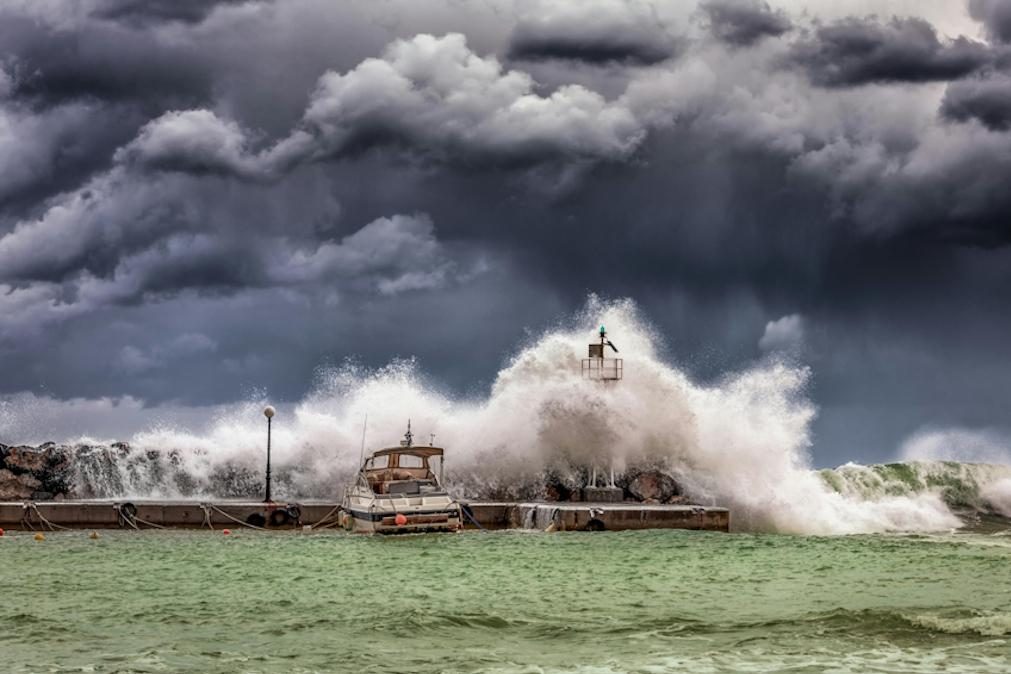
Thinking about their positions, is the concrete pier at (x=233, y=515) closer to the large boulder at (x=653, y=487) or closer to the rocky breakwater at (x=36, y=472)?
the large boulder at (x=653, y=487)

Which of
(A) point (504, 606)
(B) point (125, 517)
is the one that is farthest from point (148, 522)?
(A) point (504, 606)

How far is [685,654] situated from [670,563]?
1249 centimetres

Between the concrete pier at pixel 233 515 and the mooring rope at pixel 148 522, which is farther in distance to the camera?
the mooring rope at pixel 148 522

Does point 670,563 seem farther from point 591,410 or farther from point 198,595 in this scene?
point 591,410

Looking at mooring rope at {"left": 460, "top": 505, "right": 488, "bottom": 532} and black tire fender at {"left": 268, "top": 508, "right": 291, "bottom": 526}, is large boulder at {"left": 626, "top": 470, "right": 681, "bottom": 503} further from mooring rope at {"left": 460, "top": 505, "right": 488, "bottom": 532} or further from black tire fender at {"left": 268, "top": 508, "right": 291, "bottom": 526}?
black tire fender at {"left": 268, "top": 508, "right": 291, "bottom": 526}

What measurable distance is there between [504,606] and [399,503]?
15.6 metres

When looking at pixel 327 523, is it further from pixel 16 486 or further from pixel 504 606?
pixel 504 606

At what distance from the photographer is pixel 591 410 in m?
48.6

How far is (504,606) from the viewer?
73.6 ft

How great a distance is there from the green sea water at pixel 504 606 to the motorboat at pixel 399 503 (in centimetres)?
142

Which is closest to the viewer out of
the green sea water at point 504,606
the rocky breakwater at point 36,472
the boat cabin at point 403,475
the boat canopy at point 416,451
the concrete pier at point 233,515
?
the green sea water at point 504,606

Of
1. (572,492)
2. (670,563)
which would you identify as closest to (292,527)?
(572,492)

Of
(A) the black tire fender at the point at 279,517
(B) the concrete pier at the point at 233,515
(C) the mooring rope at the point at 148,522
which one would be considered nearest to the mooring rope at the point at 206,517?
(B) the concrete pier at the point at 233,515

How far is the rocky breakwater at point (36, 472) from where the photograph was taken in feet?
160
